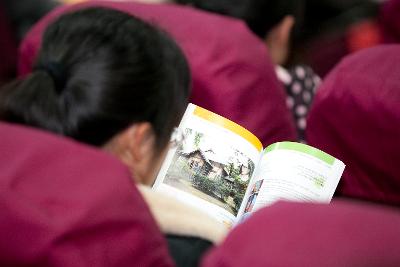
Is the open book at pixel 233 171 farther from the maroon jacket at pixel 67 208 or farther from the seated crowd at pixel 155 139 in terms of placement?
the maroon jacket at pixel 67 208

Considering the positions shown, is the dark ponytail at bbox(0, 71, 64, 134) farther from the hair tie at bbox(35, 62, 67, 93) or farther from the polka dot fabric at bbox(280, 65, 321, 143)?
the polka dot fabric at bbox(280, 65, 321, 143)

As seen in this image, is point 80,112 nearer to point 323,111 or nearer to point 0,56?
point 323,111

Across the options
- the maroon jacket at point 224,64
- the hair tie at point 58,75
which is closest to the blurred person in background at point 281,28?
the maroon jacket at point 224,64

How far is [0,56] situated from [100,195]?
95cm

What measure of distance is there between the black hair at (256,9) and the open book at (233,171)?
1.44ft

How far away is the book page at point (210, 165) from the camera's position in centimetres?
79

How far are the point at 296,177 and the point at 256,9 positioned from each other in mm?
524

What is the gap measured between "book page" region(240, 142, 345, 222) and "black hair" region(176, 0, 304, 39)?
1.53 feet

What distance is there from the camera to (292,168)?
2.60 feet

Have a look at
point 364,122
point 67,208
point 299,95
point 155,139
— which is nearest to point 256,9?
point 299,95

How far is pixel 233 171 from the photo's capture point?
0.81 m

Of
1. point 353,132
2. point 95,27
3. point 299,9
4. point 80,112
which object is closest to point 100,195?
point 80,112

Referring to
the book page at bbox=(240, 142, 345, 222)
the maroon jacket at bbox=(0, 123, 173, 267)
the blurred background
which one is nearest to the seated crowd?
the maroon jacket at bbox=(0, 123, 173, 267)

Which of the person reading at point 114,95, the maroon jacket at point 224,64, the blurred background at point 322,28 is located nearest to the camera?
the person reading at point 114,95
